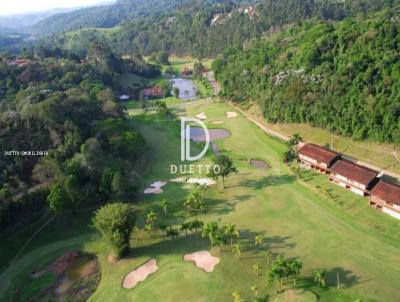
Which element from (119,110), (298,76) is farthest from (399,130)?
(119,110)

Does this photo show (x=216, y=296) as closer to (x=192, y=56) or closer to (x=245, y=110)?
(x=245, y=110)

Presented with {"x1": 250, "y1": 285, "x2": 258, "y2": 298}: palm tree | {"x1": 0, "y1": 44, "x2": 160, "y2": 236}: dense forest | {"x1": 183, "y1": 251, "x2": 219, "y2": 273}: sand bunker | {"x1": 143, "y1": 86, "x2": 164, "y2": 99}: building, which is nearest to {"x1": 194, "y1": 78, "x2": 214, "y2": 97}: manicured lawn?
{"x1": 143, "y1": 86, "x2": 164, "y2": 99}: building

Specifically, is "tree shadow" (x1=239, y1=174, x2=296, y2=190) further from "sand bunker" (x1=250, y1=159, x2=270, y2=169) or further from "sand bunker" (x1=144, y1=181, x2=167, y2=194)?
"sand bunker" (x1=144, y1=181, x2=167, y2=194)

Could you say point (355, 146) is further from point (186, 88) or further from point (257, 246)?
point (186, 88)

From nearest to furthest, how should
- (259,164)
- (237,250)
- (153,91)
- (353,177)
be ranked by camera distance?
(237,250) < (353,177) < (259,164) < (153,91)

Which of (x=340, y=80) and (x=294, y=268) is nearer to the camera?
(x=294, y=268)

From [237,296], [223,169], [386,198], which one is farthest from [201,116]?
[237,296]

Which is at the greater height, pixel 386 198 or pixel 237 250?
pixel 386 198

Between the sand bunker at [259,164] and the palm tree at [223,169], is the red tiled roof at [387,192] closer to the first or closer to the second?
the sand bunker at [259,164]
